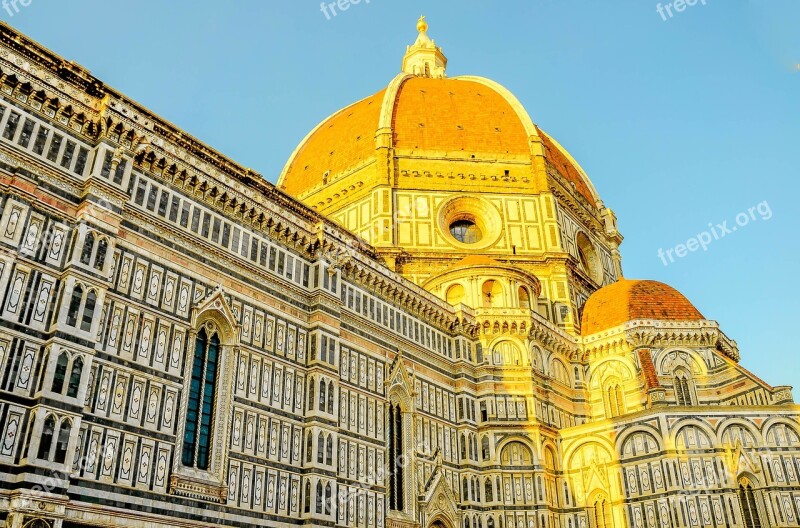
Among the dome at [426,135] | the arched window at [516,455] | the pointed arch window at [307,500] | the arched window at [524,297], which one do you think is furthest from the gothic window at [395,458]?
the dome at [426,135]

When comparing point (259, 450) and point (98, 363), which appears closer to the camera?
point (98, 363)

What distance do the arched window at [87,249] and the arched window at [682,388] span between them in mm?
25341

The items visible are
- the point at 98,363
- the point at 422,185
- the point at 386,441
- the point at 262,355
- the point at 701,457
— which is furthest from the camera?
the point at 422,185

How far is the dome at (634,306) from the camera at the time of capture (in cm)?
3416

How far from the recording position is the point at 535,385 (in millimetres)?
30844

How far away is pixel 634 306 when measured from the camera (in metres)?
34.7

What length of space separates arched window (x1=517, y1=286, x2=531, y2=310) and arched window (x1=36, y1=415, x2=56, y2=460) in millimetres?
22348

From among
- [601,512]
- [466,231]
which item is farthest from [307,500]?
[466,231]

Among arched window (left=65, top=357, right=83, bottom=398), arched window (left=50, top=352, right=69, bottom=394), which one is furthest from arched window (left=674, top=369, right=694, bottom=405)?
arched window (left=50, top=352, right=69, bottom=394)

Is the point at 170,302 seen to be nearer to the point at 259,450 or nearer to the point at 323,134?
the point at 259,450

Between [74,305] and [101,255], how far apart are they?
1661mm

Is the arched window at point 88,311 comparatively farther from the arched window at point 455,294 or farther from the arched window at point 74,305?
the arched window at point 455,294

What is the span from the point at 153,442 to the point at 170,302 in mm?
3995

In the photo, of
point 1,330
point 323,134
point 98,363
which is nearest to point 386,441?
point 98,363
